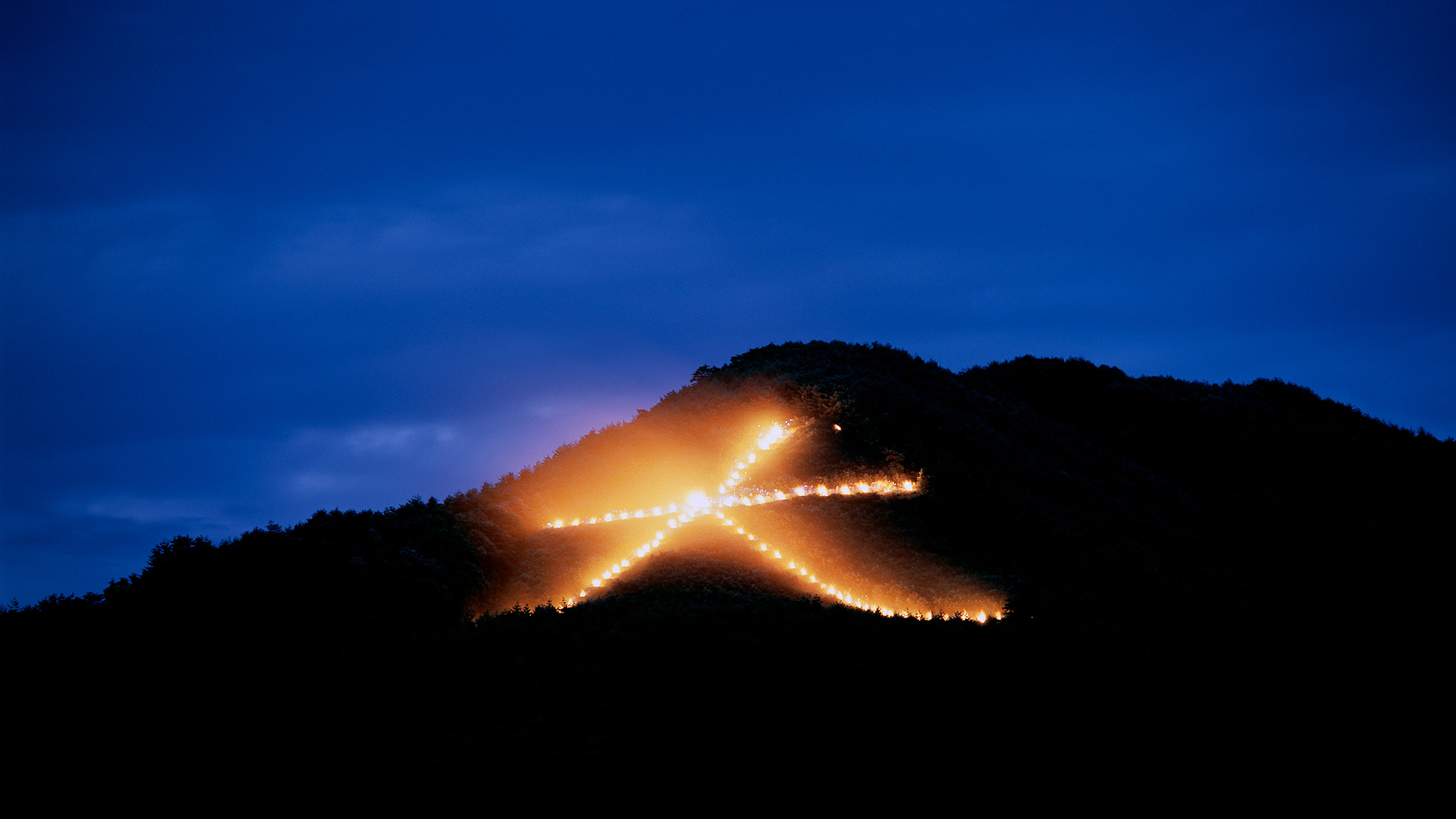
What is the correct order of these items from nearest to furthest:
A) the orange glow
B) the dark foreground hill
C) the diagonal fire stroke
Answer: the dark foreground hill, the orange glow, the diagonal fire stroke

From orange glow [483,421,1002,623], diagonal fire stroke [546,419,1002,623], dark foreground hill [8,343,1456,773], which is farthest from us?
diagonal fire stroke [546,419,1002,623]

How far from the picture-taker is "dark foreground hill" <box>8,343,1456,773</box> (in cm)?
1033

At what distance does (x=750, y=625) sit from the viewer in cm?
1433

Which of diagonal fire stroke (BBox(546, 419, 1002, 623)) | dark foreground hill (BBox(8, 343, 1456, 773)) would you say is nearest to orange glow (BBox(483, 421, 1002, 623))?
diagonal fire stroke (BBox(546, 419, 1002, 623))

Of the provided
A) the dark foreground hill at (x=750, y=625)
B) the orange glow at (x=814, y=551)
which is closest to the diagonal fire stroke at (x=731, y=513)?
the orange glow at (x=814, y=551)

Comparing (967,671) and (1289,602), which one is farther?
(1289,602)

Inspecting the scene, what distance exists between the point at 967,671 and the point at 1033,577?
676 cm

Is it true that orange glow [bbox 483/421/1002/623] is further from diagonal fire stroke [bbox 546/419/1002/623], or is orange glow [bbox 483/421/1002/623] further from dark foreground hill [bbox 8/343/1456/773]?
dark foreground hill [bbox 8/343/1456/773]

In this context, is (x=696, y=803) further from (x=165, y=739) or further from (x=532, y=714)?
(x=165, y=739)

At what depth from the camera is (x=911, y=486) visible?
21.8 metres

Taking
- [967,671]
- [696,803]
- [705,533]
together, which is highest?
[705,533]

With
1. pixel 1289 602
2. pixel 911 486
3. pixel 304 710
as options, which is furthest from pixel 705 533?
pixel 1289 602

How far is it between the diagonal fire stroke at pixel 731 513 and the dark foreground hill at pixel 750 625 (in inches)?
33.4

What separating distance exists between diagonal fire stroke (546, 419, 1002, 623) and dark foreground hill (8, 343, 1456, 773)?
0.85 metres
